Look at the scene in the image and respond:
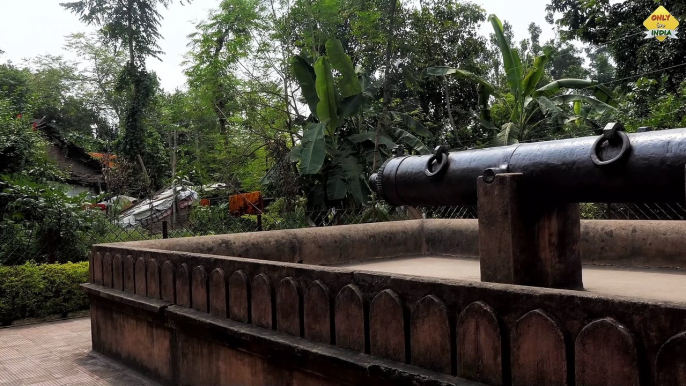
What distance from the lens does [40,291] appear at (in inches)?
324

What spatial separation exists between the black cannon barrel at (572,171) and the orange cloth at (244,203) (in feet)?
39.0

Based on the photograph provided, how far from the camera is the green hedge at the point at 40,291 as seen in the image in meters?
8.02

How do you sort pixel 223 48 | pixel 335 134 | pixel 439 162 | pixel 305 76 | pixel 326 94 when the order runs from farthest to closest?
pixel 223 48, pixel 335 134, pixel 305 76, pixel 326 94, pixel 439 162

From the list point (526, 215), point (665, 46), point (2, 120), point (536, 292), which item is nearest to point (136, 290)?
point (526, 215)

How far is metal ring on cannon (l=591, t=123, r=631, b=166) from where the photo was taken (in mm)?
2893

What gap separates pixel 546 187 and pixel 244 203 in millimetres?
13245

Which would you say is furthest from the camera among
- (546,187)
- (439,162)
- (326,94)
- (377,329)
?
(326,94)

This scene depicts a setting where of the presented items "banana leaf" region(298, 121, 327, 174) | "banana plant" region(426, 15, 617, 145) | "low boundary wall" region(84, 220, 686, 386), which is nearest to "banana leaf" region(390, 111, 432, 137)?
"banana plant" region(426, 15, 617, 145)

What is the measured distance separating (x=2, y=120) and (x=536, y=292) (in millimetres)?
11776

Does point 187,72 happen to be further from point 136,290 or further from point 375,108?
point 136,290

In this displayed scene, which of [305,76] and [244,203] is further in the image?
[244,203]

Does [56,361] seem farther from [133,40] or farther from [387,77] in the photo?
[133,40]

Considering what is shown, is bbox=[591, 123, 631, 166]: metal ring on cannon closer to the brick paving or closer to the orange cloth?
the brick paving

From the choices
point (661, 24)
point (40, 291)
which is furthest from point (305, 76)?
point (661, 24)
